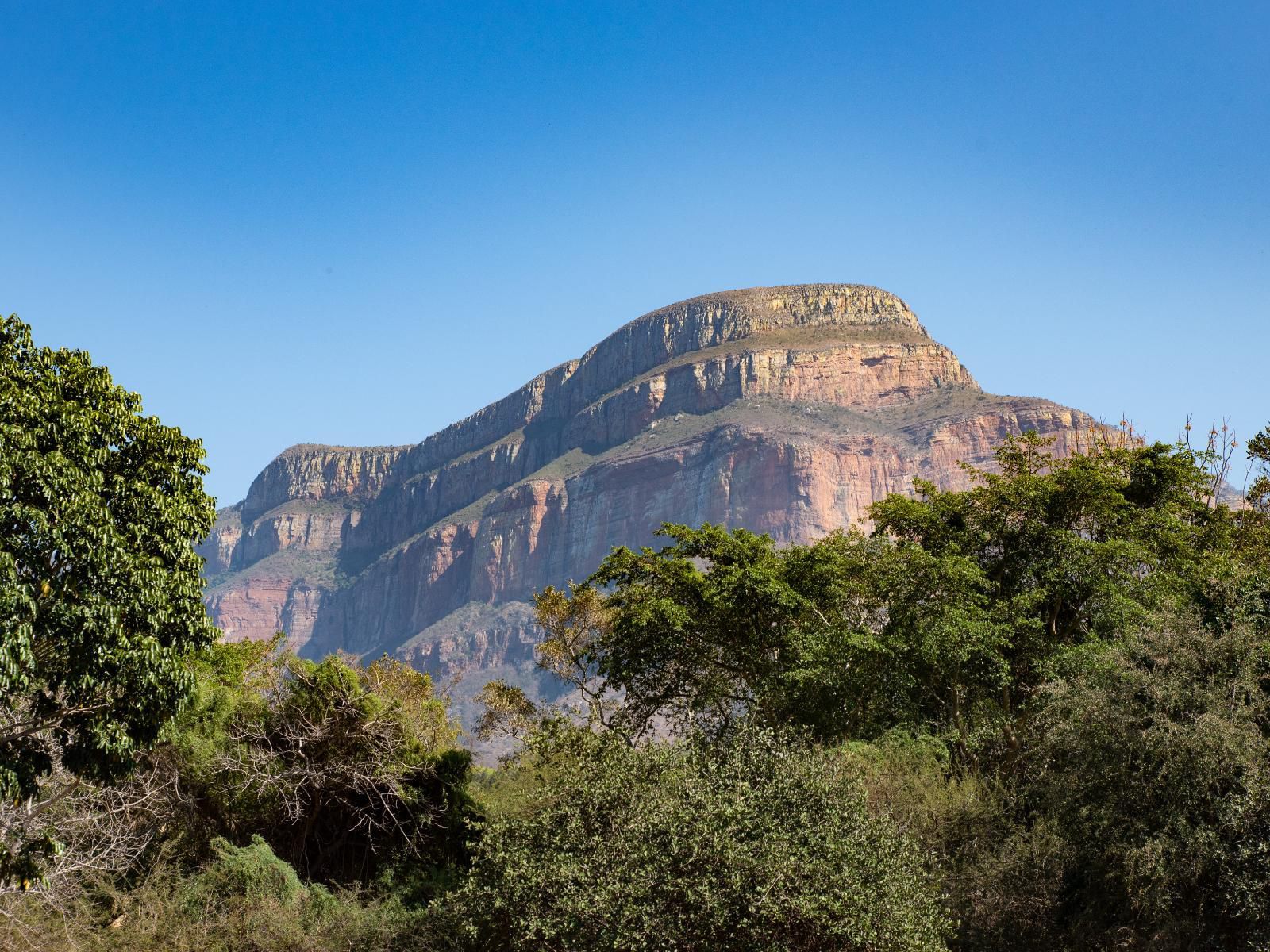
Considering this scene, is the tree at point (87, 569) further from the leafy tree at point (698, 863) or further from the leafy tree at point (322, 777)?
the leafy tree at point (322, 777)

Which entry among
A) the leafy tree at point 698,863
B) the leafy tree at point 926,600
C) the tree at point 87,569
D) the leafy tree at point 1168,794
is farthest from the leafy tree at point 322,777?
the leafy tree at point 1168,794

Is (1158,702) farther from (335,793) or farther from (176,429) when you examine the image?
(335,793)

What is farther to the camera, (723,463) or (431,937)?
(723,463)

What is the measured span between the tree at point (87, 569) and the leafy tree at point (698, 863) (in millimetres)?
6003

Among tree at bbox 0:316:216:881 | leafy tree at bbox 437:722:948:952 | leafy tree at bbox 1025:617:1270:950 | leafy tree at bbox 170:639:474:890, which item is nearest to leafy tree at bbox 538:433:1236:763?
leafy tree at bbox 170:639:474:890

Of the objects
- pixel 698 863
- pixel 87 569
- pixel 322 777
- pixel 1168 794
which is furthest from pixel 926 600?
pixel 87 569

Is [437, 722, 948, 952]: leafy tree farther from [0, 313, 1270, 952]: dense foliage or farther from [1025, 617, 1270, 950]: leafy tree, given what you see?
[1025, 617, 1270, 950]: leafy tree

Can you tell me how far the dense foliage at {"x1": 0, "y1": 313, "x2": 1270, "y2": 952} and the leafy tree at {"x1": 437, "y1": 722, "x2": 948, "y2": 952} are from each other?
0.20ft

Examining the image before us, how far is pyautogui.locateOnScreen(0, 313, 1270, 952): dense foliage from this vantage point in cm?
1720

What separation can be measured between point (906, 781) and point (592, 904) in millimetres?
9159

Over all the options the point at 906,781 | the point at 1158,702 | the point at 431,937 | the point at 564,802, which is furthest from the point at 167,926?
the point at 1158,702

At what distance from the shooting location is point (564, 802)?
19.9m

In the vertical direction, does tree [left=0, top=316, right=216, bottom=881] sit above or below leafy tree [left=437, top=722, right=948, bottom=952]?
above

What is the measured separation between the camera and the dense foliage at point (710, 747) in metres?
17.2
